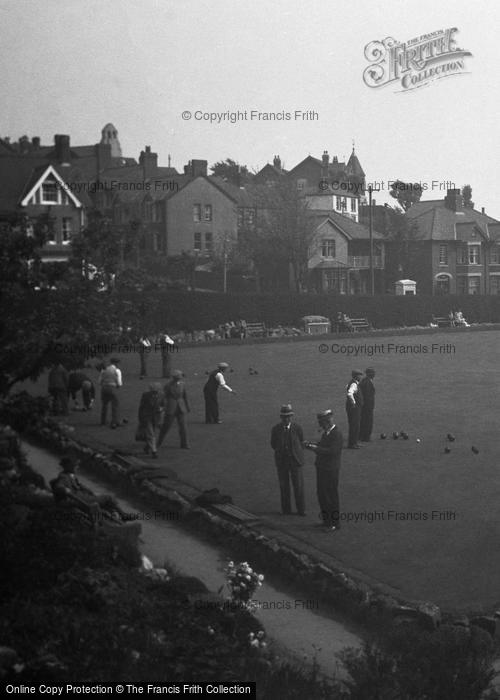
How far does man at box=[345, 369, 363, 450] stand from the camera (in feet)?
53.5

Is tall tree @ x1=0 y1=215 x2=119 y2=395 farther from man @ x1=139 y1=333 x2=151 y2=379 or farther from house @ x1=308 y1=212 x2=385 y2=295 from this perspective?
house @ x1=308 y1=212 x2=385 y2=295

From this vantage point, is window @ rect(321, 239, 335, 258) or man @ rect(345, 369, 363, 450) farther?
window @ rect(321, 239, 335, 258)

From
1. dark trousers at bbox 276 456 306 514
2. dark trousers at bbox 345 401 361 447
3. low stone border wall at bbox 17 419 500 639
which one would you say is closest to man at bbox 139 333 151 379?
low stone border wall at bbox 17 419 500 639

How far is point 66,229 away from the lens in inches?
494

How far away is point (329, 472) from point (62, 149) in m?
5.86

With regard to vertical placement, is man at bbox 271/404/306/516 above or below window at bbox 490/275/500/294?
below

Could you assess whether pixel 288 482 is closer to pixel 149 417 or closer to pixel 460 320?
pixel 149 417

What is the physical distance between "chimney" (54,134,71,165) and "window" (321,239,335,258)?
4.90 meters

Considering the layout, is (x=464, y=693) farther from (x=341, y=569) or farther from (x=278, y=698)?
(x=341, y=569)

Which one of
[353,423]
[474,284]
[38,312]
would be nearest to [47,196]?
[38,312]

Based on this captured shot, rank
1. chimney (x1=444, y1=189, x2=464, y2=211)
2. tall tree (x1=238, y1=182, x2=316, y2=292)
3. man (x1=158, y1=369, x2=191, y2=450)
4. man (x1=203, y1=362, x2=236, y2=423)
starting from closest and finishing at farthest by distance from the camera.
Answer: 1. man (x1=158, y1=369, x2=191, y2=450)
2. man (x1=203, y1=362, x2=236, y2=423)
3. tall tree (x1=238, y1=182, x2=316, y2=292)
4. chimney (x1=444, y1=189, x2=464, y2=211)

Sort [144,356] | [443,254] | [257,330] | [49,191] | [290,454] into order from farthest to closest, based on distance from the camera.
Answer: [257,330] → [443,254] → [144,356] → [290,454] → [49,191]

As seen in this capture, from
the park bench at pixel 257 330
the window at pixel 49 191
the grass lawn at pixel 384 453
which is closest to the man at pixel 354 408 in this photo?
the grass lawn at pixel 384 453

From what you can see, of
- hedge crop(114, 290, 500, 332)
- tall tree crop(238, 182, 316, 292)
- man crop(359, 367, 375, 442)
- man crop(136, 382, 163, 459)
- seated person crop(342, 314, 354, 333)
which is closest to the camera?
man crop(136, 382, 163, 459)
